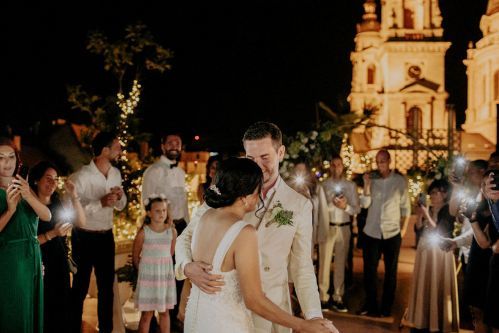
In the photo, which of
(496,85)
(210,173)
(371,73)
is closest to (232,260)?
(210,173)

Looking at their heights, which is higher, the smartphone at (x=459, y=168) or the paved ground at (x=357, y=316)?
the smartphone at (x=459, y=168)

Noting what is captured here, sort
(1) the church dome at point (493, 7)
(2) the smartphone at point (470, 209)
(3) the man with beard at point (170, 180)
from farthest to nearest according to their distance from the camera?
1. (1) the church dome at point (493, 7)
2. (3) the man with beard at point (170, 180)
3. (2) the smartphone at point (470, 209)

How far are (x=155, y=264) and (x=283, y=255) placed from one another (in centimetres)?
305

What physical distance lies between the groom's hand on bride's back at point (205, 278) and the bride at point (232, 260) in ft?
0.12

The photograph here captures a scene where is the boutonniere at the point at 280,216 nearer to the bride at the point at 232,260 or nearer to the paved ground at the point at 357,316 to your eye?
the bride at the point at 232,260

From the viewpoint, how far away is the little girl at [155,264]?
19.9ft

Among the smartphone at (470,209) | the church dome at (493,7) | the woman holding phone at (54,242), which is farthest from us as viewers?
the church dome at (493,7)

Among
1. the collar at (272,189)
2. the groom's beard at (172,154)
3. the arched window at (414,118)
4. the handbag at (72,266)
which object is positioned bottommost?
the handbag at (72,266)

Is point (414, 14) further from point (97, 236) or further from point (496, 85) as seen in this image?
point (97, 236)

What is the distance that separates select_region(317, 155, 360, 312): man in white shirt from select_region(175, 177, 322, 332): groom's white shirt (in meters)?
4.87

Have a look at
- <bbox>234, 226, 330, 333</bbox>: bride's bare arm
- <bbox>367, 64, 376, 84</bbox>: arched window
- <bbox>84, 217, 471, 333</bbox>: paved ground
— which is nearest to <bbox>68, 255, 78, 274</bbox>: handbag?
<bbox>84, 217, 471, 333</bbox>: paved ground

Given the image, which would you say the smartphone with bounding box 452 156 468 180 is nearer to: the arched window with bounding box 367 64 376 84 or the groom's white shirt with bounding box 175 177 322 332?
the groom's white shirt with bounding box 175 177 322 332

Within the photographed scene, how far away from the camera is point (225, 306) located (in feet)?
9.72

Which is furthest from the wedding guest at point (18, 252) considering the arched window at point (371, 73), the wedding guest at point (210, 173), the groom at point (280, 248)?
the arched window at point (371, 73)
